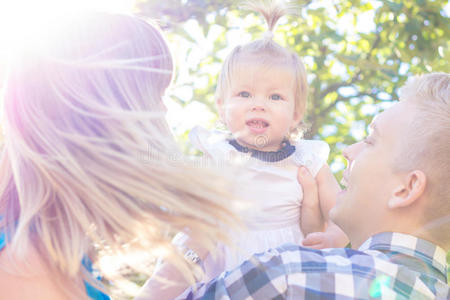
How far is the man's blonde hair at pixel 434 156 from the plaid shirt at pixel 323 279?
0.16 m

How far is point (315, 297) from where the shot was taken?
133 cm

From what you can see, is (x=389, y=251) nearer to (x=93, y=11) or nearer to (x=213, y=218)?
(x=213, y=218)

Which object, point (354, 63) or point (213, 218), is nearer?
point (213, 218)

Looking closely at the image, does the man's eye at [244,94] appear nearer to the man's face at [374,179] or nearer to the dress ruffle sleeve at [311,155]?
the dress ruffle sleeve at [311,155]

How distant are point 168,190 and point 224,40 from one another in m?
2.58

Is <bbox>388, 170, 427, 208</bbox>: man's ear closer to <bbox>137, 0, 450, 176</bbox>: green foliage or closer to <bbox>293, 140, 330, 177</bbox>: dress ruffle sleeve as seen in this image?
<bbox>293, 140, 330, 177</bbox>: dress ruffle sleeve

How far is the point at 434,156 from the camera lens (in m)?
1.53

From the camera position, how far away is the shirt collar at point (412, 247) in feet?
4.84

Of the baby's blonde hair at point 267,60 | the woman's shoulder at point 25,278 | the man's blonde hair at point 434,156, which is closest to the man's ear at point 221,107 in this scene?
the baby's blonde hair at point 267,60

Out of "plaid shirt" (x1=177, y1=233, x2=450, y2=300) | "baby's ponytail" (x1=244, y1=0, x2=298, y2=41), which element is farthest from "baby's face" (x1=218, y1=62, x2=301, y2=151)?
"plaid shirt" (x1=177, y1=233, x2=450, y2=300)

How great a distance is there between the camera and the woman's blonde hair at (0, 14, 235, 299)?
116cm

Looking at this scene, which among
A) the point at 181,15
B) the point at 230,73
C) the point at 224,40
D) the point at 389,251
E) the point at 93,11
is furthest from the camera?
the point at 224,40

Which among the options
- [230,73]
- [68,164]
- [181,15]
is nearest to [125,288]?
[68,164]

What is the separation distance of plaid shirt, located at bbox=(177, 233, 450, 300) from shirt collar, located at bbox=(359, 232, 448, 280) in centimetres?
4
